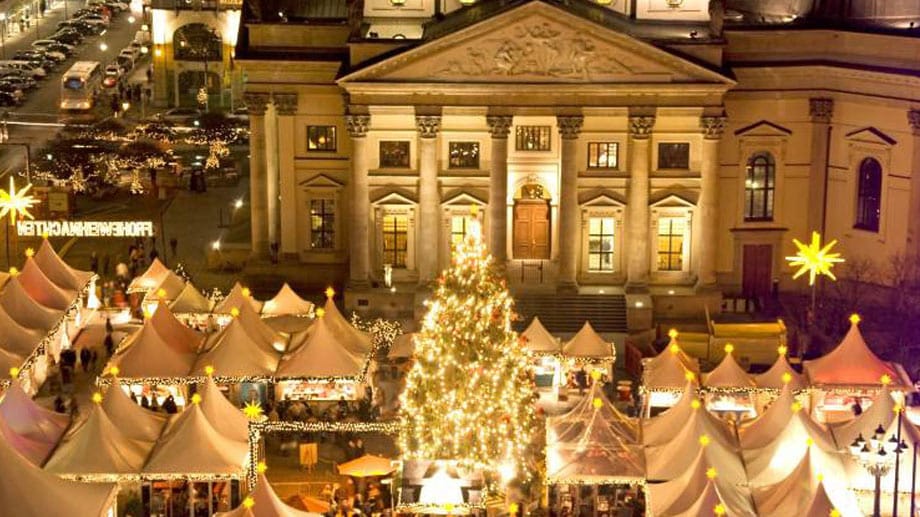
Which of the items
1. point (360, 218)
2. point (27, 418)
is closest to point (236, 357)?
point (27, 418)

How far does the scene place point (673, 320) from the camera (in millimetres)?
81500

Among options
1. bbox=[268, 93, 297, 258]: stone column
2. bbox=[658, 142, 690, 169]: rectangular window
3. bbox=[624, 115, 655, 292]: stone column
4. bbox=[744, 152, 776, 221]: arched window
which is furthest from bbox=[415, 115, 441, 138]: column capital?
bbox=[744, 152, 776, 221]: arched window

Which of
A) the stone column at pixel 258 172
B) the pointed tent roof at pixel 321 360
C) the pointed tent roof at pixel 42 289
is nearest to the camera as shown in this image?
the pointed tent roof at pixel 321 360

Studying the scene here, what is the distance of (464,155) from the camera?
8250 centimetres

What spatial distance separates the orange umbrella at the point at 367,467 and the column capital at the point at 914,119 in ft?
95.8

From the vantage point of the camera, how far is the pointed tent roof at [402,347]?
73.0 m

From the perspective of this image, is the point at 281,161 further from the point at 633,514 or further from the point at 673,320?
the point at 633,514

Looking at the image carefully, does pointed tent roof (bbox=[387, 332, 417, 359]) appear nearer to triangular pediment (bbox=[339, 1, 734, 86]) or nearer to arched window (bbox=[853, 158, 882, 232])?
triangular pediment (bbox=[339, 1, 734, 86])

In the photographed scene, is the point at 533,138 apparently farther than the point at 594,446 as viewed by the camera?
Yes

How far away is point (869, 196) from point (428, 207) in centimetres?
1838

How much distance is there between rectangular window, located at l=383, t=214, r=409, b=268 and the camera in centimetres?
8306

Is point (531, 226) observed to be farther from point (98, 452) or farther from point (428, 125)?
point (98, 452)

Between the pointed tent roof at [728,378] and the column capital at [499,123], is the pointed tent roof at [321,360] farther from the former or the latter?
the column capital at [499,123]

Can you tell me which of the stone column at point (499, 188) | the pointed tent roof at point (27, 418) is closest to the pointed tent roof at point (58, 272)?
the pointed tent roof at point (27, 418)
